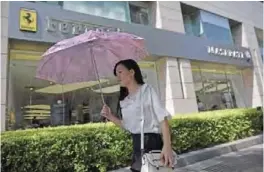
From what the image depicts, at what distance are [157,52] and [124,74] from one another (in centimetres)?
736

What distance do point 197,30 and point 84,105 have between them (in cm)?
643

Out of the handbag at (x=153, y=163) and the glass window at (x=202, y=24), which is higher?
the glass window at (x=202, y=24)

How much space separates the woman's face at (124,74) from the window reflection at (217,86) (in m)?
9.26

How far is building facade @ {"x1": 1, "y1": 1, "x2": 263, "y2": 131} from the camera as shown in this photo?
23.3 feet

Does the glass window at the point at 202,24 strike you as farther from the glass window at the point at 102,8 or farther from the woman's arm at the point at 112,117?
the woman's arm at the point at 112,117

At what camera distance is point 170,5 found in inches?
432

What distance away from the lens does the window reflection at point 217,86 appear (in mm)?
11773

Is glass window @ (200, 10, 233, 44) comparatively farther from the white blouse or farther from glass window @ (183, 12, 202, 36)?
the white blouse

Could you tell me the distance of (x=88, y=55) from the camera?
296 cm

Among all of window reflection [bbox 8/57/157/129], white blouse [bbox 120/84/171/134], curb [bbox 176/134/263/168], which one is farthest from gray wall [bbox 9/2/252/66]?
white blouse [bbox 120/84/171/134]

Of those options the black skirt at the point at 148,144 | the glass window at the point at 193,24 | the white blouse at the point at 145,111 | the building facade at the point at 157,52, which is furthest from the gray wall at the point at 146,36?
the black skirt at the point at 148,144

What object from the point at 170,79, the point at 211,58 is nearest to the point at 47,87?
the point at 170,79

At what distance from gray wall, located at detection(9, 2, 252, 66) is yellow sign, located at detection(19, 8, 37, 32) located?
97 millimetres

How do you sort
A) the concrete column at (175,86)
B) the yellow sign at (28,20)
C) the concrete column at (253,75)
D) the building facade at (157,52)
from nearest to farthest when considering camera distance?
the yellow sign at (28,20) → the building facade at (157,52) → the concrete column at (175,86) → the concrete column at (253,75)
